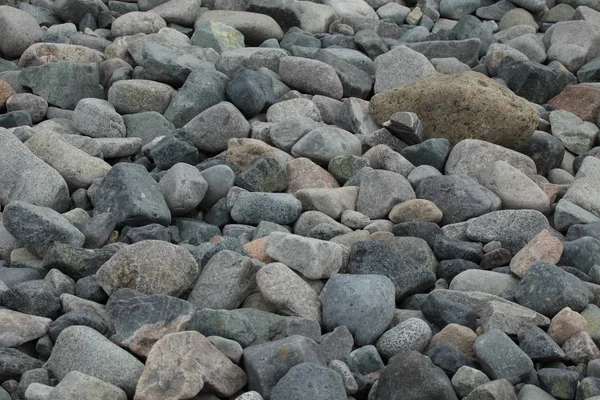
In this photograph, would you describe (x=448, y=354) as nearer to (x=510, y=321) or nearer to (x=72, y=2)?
(x=510, y=321)

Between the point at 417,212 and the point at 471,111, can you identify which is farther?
the point at 471,111

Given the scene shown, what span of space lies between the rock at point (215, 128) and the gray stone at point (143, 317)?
2276mm

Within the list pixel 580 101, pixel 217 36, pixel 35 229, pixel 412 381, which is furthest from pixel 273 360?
pixel 217 36

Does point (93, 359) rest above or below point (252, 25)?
above

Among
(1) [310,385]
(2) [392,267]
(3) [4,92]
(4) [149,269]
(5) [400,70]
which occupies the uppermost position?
(1) [310,385]

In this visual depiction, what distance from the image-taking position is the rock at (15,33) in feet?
25.5

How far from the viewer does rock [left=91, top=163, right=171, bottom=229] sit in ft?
16.9

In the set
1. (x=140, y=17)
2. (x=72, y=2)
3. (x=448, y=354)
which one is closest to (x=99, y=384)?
(x=448, y=354)

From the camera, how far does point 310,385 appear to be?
3.49m

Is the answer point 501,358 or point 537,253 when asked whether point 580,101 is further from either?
point 501,358

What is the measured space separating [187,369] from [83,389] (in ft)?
1.35

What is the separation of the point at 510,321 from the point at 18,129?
3.65 metres

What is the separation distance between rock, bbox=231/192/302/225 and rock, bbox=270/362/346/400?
185 cm

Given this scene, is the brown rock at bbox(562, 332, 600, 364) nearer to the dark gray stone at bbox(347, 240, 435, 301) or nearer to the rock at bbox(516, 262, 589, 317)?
the rock at bbox(516, 262, 589, 317)
